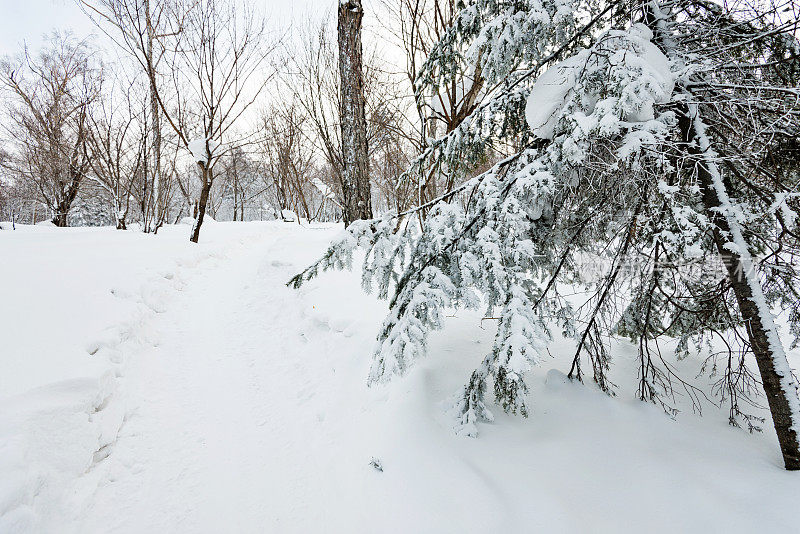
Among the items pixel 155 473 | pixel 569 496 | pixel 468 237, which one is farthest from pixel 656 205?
pixel 155 473

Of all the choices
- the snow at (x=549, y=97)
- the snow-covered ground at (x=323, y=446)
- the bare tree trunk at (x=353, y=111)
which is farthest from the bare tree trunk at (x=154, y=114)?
the snow at (x=549, y=97)

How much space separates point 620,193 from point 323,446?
2.76 meters

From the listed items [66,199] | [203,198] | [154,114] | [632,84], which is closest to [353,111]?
[632,84]

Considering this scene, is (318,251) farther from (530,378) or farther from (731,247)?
(731,247)

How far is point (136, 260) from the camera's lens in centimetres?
599

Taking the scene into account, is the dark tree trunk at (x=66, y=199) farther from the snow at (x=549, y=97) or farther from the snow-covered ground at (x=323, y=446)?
the snow at (x=549, y=97)

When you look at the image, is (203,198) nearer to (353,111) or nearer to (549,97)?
(353,111)

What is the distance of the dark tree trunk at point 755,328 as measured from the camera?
1.74 metres

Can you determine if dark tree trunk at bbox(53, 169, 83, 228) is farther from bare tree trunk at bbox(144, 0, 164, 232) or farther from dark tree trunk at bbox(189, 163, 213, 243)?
dark tree trunk at bbox(189, 163, 213, 243)

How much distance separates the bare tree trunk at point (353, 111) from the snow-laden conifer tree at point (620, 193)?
3.54 meters

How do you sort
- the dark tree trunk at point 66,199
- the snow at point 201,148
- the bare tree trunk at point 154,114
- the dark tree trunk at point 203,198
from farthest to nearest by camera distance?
the dark tree trunk at point 66,199 < the dark tree trunk at point 203,198 < the snow at point 201,148 < the bare tree trunk at point 154,114

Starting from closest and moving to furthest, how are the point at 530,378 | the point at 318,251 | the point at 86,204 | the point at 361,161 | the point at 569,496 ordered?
1. the point at 569,496
2. the point at 530,378
3. the point at 361,161
4. the point at 318,251
5. the point at 86,204

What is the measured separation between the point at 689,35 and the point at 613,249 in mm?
1418

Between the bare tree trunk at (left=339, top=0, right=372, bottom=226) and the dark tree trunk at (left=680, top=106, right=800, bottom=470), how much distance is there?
4757 millimetres
